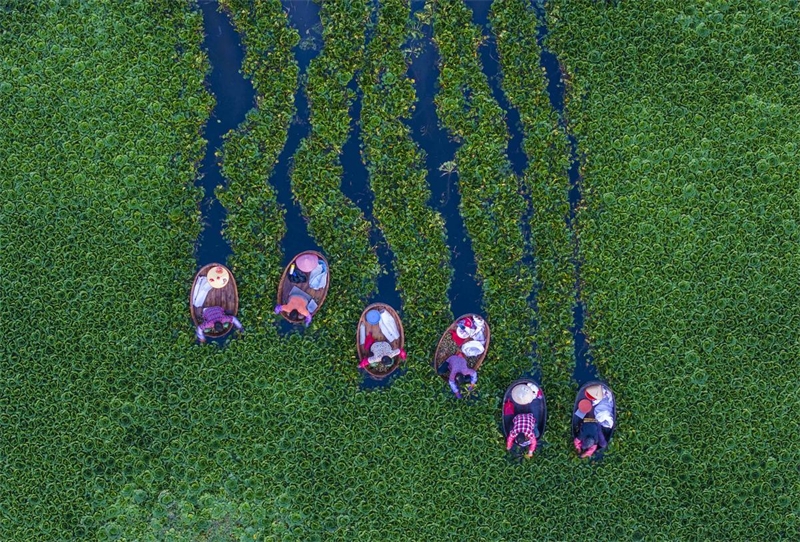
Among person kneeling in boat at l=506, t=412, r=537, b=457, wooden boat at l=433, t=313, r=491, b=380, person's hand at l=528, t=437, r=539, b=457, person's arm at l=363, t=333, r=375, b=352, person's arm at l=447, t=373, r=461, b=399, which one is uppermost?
person's arm at l=363, t=333, r=375, b=352

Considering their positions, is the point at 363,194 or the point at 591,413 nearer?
the point at 591,413

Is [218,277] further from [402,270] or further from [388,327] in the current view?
[402,270]

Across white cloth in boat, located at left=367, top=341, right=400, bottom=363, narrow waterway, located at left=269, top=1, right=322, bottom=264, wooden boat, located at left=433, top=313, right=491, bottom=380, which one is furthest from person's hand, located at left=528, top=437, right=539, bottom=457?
narrow waterway, located at left=269, top=1, right=322, bottom=264

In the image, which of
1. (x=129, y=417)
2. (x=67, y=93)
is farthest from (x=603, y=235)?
(x=67, y=93)

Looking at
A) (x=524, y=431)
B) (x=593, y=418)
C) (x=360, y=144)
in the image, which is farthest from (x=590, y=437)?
(x=360, y=144)

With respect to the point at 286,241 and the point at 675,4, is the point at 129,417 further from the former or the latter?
the point at 675,4

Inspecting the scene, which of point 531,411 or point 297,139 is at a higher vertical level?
point 297,139

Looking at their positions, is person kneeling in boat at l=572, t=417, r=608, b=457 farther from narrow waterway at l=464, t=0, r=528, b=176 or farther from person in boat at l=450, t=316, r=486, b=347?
narrow waterway at l=464, t=0, r=528, b=176
